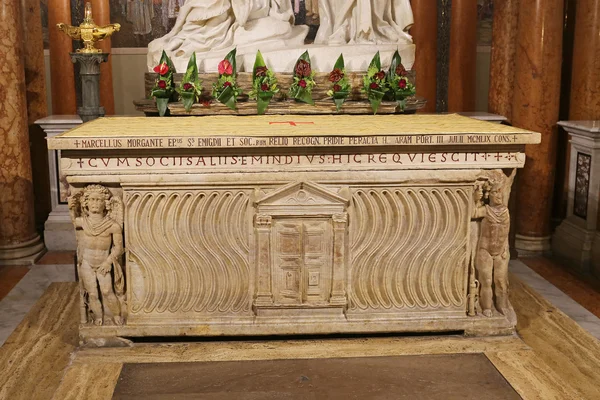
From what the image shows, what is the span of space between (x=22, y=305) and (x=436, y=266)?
3.07 m

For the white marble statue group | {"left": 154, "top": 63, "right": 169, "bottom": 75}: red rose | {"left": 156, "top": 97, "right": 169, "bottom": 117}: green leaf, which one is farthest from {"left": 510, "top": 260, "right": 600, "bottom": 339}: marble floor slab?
{"left": 154, "top": 63, "right": 169, "bottom": 75}: red rose

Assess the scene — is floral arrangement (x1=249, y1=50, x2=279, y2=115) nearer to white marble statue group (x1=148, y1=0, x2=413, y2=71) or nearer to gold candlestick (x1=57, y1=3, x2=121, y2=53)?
white marble statue group (x1=148, y1=0, x2=413, y2=71)

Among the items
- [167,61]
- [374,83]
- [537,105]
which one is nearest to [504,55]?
[537,105]

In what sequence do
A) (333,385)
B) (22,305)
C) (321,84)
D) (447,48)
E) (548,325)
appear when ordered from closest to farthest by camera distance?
1. (333,385)
2. (548,325)
3. (22,305)
4. (321,84)
5. (447,48)

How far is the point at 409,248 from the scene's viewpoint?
190 inches

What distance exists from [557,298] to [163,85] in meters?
3.40

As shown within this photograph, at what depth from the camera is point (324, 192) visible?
4.67 meters

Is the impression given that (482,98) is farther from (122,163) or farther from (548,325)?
(122,163)

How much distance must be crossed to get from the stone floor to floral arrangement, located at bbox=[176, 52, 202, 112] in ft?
5.87

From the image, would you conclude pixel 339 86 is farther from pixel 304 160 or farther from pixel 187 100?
pixel 304 160

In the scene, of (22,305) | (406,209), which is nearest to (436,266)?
(406,209)

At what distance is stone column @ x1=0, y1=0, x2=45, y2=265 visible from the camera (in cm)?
673

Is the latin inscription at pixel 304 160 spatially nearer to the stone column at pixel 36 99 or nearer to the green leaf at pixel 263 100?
the green leaf at pixel 263 100

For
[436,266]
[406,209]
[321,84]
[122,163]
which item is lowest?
[436,266]
